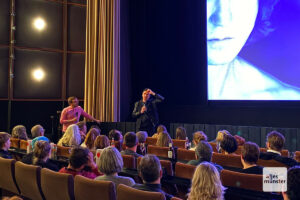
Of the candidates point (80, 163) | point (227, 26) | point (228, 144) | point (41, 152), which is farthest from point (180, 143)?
point (227, 26)

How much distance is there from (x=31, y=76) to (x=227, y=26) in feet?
17.0

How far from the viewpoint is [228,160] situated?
411 centimetres

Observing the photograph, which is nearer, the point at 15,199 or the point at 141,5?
the point at 15,199

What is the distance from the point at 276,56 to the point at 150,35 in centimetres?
389

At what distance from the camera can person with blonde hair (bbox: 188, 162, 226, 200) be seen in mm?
2233

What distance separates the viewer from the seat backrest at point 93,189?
8.93 ft

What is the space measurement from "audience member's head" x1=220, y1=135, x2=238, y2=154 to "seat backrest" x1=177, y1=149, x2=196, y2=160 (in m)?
0.43

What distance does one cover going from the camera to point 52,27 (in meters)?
9.76

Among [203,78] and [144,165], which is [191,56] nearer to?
[203,78]

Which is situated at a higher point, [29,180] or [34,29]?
[34,29]

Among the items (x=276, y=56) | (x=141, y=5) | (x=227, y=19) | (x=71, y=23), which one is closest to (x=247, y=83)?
(x=276, y=56)

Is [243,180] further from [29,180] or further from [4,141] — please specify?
[4,141]

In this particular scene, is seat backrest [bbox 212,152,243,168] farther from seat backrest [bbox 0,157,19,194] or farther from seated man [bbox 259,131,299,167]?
seat backrest [bbox 0,157,19,194]

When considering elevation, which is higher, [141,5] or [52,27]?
[141,5]
